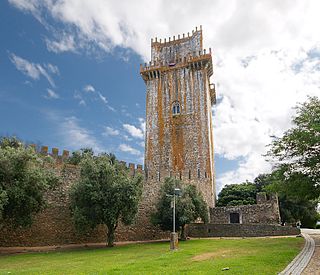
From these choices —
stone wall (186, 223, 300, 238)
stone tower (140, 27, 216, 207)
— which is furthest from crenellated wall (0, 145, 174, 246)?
stone tower (140, 27, 216, 207)

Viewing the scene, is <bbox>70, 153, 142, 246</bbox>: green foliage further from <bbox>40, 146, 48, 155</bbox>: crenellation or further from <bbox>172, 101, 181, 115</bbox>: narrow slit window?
<bbox>172, 101, 181, 115</bbox>: narrow slit window

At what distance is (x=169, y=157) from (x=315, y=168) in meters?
21.8

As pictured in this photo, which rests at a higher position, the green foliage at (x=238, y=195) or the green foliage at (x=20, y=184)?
the green foliage at (x=238, y=195)

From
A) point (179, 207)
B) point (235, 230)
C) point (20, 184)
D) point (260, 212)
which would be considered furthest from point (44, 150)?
point (260, 212)

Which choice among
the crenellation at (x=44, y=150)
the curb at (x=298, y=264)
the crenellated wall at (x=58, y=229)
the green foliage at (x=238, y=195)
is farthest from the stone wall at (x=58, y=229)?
the green foliage at (x=238, y=195)

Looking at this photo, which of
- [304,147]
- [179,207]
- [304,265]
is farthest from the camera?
[179,207]

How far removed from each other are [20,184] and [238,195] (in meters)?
25.8

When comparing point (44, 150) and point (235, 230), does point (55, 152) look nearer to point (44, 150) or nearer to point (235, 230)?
point (44, 150)

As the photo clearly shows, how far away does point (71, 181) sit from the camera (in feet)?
61.6

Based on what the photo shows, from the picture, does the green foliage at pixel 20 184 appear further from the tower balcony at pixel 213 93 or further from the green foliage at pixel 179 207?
the tower balcony at pixel 213 93

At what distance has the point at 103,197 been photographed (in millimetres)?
16234

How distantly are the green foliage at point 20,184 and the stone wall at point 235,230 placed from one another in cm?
1263

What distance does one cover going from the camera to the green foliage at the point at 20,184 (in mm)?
13647

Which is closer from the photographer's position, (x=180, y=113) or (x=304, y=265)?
(x=304, y=265)
